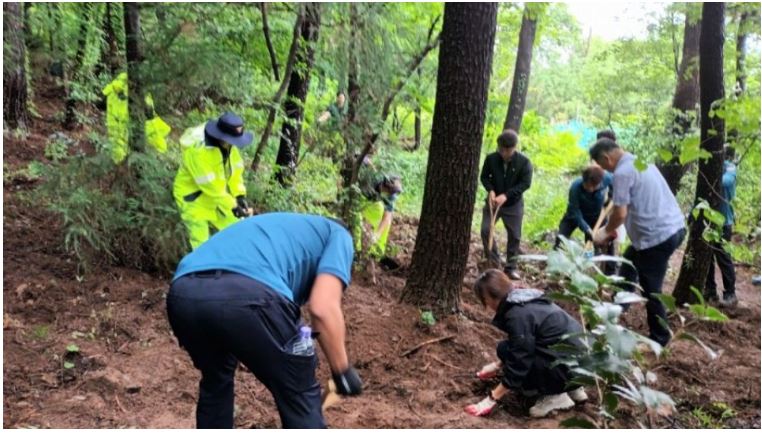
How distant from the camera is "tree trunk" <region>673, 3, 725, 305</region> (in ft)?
20.7

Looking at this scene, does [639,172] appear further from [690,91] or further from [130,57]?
[690,91]

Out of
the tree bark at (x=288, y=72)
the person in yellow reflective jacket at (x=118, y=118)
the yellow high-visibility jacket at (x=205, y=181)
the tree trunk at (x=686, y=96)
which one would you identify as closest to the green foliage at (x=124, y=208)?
the person in yellow reflective jacket at (x=118, y=118)

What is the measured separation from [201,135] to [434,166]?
7.29 ft

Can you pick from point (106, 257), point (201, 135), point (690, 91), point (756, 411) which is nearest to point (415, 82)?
point (201, 135)

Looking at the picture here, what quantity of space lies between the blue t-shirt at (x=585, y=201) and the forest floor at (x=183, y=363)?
1.49m

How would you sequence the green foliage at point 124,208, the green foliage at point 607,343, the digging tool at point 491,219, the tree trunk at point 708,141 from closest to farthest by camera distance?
1. the green foliage at point 607,343
2. the green foliage at point 124,208
3. the tree trunk at point 708,141
4. the digging tool at point 491,219

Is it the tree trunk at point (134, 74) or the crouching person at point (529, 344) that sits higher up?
the tree trunk at point (134, 74)

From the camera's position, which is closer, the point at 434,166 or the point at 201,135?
the point at 434,166

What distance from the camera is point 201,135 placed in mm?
5781

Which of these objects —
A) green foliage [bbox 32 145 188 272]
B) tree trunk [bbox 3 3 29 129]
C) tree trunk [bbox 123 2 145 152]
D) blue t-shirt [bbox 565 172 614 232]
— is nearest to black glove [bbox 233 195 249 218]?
green foliage [bbox 32 145 188 272]

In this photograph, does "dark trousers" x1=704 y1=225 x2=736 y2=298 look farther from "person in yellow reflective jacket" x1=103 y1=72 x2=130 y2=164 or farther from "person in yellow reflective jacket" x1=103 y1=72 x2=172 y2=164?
"person in yellow reflective jacket" x1=103 y1=72 x2=130 y2=164

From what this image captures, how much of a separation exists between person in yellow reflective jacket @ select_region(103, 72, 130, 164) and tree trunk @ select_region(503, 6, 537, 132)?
9.12 metres

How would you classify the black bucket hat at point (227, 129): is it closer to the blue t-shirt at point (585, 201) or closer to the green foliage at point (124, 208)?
the green foliage at point (124, 208)

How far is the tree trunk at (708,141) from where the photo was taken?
631 cm
